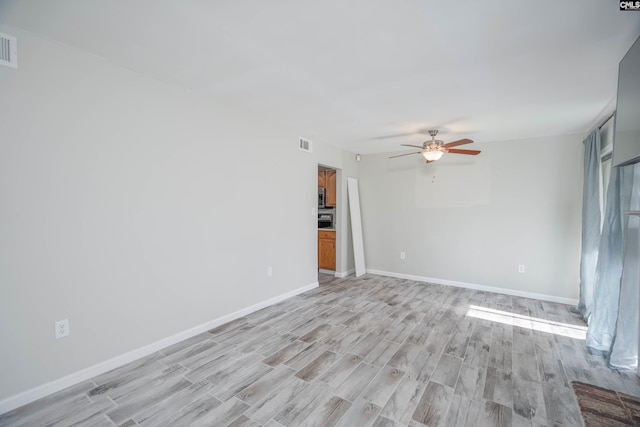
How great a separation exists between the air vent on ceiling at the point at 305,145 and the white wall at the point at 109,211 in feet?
3.00

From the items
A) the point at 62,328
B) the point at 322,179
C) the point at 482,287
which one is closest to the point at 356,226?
the point at 322,179

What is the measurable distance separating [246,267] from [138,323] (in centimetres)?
126

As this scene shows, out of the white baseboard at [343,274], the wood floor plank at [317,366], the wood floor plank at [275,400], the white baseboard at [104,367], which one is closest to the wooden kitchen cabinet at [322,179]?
the white baseboard at [343,274]

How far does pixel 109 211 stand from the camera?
228 centimetres

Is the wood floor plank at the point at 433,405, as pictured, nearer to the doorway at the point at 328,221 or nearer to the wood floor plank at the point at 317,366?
the wood floor plank at the point at 317,366

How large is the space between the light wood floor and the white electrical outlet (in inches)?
15.8

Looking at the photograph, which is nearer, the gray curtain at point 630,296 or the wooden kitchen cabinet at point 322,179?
the gray curtain at point 630,296

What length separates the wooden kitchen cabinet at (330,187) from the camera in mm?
5566

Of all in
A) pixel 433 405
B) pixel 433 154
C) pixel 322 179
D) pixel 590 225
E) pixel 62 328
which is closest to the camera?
pixel 433 405

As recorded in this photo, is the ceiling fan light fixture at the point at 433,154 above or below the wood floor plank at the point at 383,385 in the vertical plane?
above

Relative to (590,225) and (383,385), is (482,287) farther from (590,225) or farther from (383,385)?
(383,385)

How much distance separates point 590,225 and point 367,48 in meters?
3.61

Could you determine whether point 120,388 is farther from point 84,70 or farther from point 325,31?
point 325,31

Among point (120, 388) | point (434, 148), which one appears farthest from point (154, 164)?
point (434, 148)
